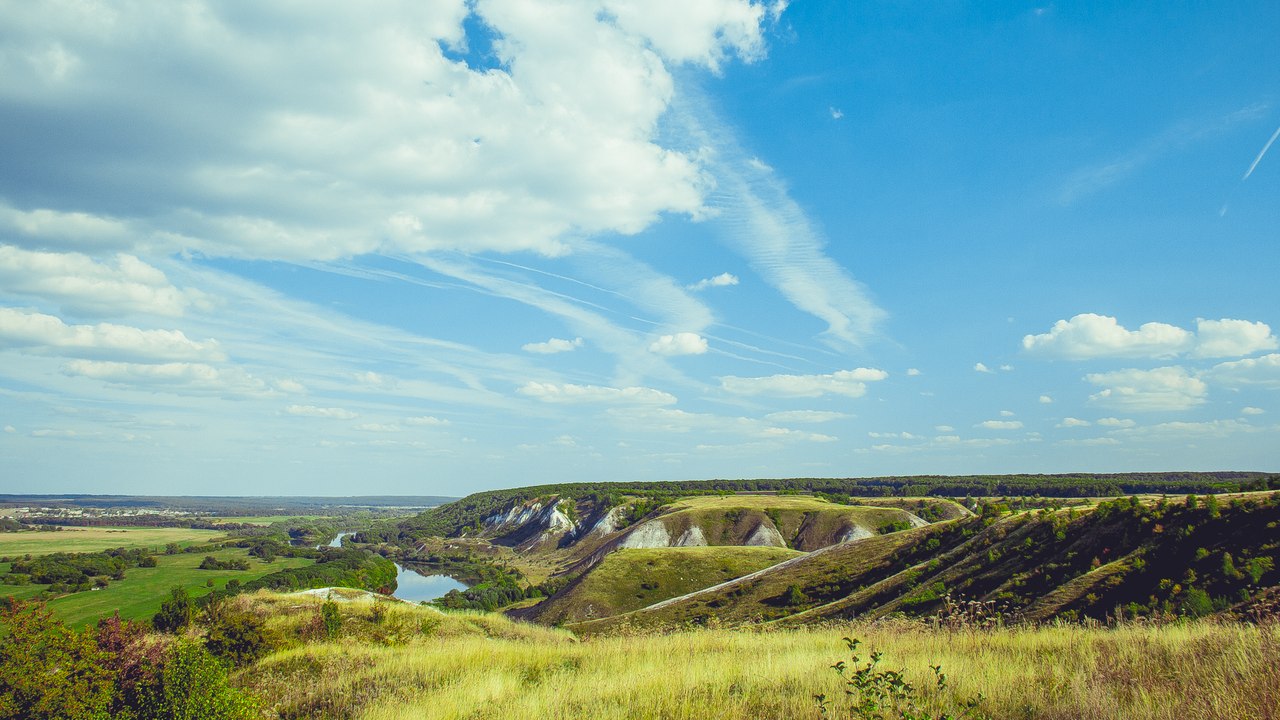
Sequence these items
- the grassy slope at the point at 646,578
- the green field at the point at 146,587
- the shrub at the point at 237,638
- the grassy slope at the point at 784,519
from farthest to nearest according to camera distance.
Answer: the grassy slope at the point at 784,519 < the green field at the point at 146,587 < the grassy slope at the point at 646,578 < the shrub at the point at 237,638

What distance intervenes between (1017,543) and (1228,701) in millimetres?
34324

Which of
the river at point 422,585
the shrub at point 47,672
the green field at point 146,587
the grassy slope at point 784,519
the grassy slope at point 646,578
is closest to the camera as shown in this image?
the shrub at point 47,672

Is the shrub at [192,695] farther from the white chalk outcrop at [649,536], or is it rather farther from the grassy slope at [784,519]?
the white chalk outcrop at [649,536]

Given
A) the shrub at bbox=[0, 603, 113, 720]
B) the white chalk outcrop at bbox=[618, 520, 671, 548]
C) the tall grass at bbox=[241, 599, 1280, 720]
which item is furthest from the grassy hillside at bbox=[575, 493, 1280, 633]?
the white chalk outcrop at bbox=[618, 520, 671, 548]

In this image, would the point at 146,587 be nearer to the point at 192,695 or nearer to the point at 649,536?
the point at 649,536

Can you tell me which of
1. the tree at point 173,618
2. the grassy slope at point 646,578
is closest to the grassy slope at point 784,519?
the grassy slope at point 646,578

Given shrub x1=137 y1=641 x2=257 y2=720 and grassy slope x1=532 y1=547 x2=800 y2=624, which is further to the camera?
grassy slope x1=532 y1=547 x2=800 y2=624

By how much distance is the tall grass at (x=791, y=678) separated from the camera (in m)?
6.41

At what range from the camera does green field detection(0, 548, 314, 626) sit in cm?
10975

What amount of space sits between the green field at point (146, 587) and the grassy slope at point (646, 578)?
7551 cm

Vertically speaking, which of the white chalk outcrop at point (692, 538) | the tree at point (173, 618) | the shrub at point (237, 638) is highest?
the shrub at point (237, 638)

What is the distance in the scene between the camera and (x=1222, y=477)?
199 meters

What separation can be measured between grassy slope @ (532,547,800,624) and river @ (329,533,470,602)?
54854 mm

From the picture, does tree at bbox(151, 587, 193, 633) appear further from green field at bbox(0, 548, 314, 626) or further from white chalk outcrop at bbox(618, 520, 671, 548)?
white chalk outcrop at bbox(618, 520, 671, 548)
